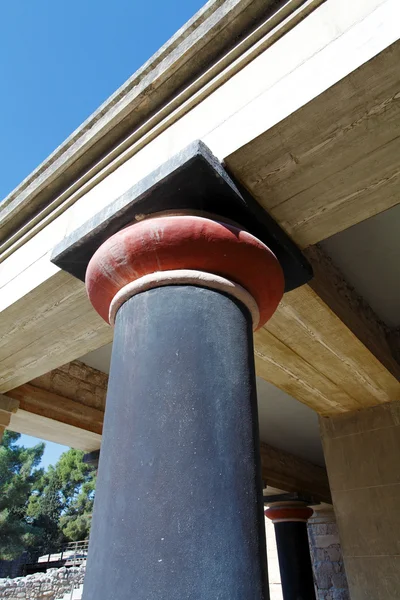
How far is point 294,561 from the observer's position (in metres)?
7.22

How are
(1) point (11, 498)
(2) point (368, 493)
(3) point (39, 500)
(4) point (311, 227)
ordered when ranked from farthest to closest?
(3) point (39, 500) → (1) point (11, 498) → (2) point (368, 493) → (4) point (311, 227)

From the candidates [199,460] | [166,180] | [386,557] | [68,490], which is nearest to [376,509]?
[386,557]

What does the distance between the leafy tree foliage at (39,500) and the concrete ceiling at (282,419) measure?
61.6 feet

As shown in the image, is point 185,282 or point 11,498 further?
point 11,498

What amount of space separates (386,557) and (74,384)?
3.03 m

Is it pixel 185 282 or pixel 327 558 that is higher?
pixel 185 282

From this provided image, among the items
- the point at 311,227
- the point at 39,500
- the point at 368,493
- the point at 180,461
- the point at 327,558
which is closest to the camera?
the point at 180,461

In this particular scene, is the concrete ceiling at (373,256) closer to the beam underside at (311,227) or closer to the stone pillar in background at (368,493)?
the beam underside at (311,227)

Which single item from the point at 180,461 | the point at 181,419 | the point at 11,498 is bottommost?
the point at 180,461

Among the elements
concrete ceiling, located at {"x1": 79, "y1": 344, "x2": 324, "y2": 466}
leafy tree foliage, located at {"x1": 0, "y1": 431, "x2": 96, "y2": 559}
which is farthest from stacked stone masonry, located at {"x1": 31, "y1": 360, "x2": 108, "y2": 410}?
leafy tree foliage, located at {"x1": 0, "y1": 431, "x2": 96, "y2": 559}

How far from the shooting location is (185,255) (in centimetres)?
147

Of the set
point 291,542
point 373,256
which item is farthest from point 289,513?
point 373,256

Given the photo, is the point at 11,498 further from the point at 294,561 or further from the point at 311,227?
the point at 311,227

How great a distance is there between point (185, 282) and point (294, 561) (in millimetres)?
7482
